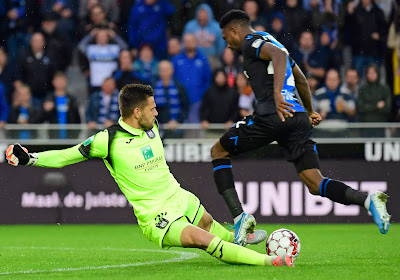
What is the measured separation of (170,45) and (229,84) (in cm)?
145

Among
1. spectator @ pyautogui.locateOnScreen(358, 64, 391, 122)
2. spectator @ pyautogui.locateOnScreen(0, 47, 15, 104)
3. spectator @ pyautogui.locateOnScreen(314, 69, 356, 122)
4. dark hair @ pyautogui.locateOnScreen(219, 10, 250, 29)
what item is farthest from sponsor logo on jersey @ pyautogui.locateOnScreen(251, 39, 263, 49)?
spectator @ pyautogui.locateOnScreen(0, 47, 15, 104)

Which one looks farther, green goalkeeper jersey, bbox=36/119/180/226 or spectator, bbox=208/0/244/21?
spectator, bbox=208/0/244/21

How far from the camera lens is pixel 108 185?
1296 cm

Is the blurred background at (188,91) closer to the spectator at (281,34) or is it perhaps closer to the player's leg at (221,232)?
the spectator at (281,34)

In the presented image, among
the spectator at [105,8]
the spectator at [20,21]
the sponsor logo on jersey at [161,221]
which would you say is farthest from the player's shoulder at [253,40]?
the spectator at [20,21]

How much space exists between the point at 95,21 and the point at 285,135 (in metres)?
→ 8.14

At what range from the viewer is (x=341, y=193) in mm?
7156

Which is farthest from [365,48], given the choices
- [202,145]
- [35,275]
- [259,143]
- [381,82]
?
[35,275]

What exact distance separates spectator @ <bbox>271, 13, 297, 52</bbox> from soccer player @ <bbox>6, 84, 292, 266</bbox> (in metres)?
7.75

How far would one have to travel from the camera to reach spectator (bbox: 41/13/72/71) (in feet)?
48.4

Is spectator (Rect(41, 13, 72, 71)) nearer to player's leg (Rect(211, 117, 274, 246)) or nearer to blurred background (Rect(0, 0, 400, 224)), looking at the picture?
blurred background (Rect(0, 0, 400, 224))

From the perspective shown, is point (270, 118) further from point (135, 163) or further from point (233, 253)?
point (233, 253)

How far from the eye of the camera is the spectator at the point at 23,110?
13531 millimetres

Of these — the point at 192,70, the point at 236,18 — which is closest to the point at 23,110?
the point at 192,70
